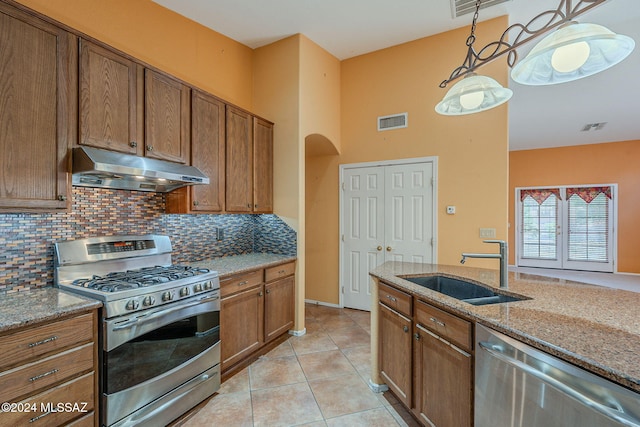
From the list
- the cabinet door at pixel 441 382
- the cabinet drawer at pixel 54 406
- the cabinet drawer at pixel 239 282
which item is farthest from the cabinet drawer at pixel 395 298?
the cabinet drawer at pixel 54 406

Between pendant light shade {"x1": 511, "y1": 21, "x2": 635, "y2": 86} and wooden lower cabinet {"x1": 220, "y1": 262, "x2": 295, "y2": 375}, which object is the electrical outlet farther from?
wooden lower cabinet {"x1": 220, "y1": 262, "x2": 295, "y2": 375}

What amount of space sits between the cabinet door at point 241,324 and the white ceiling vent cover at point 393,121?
2685mm

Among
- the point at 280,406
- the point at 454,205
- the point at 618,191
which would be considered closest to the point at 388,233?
the point at 454,205

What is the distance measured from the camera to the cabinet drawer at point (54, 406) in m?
1.37

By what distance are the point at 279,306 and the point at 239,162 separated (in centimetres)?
162

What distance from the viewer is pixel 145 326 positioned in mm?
1851

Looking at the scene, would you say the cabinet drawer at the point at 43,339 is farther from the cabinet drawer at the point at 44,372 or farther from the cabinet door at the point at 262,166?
the cabinet door at the point at 262,166

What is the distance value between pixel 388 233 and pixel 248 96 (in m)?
2.61

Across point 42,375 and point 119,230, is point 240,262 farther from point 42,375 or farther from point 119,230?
point 42,375

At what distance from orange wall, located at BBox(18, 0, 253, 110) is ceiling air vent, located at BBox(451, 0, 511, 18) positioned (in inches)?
96.2

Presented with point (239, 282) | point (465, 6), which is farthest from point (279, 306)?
point (465, 6)

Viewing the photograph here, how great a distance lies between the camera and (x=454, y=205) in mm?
3654

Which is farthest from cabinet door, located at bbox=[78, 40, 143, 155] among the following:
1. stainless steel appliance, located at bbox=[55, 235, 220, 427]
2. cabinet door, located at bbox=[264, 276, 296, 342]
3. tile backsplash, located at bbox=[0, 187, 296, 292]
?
cabinet door, located at bbox=[264, 276, 296, 342]

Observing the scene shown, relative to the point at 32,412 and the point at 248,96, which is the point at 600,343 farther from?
the point at 248,96
